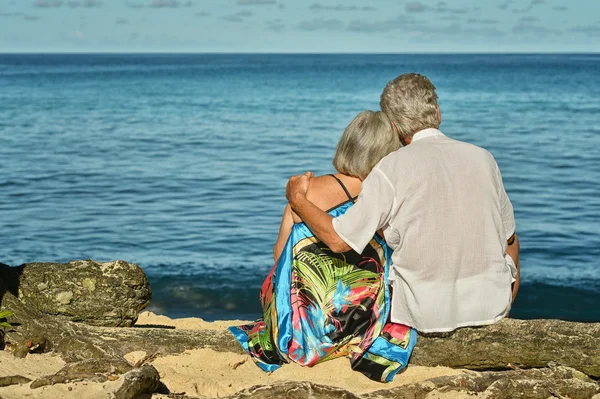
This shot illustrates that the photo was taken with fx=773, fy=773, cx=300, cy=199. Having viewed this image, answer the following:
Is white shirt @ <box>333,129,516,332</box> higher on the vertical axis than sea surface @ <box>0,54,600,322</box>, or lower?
higher

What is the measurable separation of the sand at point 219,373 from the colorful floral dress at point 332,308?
8 centimetres

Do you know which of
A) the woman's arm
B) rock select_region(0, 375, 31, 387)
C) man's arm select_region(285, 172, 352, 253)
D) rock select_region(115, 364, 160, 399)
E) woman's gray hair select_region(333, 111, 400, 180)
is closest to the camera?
rock select_region(115, 364, 160, 399)

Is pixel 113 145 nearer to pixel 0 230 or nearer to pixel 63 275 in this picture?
pixel 0 230

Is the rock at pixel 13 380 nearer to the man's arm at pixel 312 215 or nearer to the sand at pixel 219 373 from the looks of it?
the sand at pixel 219 373

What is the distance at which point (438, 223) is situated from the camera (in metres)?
3.96

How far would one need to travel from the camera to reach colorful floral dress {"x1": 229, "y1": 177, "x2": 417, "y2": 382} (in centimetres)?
430

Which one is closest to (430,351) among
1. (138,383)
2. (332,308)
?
(332,308)

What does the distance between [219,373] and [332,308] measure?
2.52 feet

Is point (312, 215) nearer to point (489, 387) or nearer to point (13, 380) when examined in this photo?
point (489, 387)

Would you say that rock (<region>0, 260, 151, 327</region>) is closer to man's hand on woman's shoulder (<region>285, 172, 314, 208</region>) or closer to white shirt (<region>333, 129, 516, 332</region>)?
man's hand on woman's shoulder (<region>285, 172, 314, 208</region>)

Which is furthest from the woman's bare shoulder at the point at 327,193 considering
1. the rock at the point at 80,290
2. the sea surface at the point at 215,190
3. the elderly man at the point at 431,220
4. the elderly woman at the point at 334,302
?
the sea surface at the point at 215,190

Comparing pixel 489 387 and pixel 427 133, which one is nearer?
pixel 489 387

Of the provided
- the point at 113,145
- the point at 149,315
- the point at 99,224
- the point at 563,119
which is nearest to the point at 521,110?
the point at 563,119

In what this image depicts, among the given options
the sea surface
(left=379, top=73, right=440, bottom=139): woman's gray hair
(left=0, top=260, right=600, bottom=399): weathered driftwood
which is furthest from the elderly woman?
the sea surface
